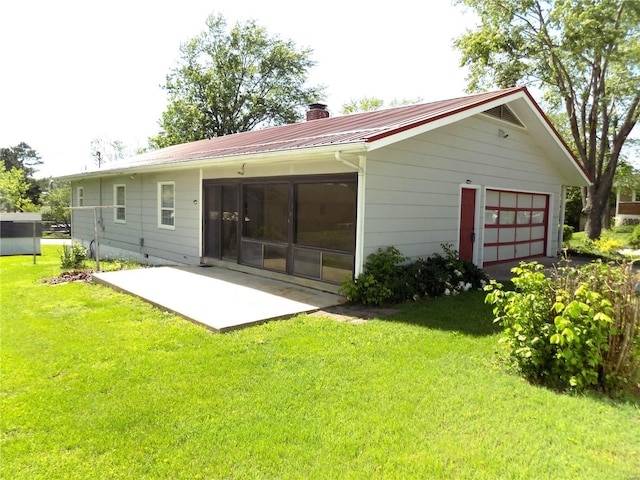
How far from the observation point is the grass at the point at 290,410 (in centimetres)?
239

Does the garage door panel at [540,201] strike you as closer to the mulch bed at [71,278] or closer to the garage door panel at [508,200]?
the garage door panel at [508,200]

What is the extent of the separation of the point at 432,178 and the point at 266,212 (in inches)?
127

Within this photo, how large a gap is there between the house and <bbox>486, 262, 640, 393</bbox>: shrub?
113 inches

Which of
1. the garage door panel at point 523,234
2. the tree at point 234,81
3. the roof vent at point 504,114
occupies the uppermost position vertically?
the tree at point 234,81

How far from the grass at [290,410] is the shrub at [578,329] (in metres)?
0.22

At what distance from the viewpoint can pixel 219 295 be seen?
6656 millimetres

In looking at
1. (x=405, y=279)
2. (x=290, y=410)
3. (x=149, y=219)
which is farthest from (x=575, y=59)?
(x=290, y=410)

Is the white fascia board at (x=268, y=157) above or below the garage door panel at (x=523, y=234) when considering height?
above

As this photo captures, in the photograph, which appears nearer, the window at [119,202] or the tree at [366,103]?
the window at [119,202]

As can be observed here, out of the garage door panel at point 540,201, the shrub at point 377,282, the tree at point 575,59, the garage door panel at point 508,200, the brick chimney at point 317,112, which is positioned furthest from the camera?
the tree at point 575,59

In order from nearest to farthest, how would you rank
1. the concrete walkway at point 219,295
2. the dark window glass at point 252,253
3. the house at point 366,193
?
the concrete walkway at point 219,295 < the house at point 366,193 < the dark window glass at point 252,253

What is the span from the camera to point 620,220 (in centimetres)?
3097

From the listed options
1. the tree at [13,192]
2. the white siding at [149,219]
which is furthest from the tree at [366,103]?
the white siding at [149,219]

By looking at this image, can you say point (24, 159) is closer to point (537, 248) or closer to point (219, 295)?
point (219, 295)
